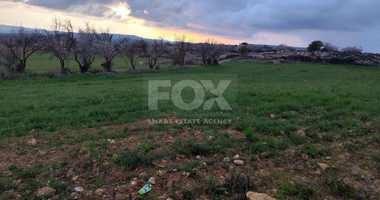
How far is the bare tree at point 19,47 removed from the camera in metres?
25.4

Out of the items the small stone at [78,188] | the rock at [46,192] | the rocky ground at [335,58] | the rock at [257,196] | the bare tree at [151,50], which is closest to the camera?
the rock at [257,196]

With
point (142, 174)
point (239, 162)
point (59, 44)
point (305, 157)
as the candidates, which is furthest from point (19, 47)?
point (305, 157)

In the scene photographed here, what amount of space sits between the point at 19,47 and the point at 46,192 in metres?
31.1

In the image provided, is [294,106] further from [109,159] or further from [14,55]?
[14,55]

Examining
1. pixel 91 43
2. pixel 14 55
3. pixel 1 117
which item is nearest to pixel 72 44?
pixel 91 43

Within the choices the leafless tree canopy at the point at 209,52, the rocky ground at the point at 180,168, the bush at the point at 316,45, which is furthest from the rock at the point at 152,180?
the bush at the point at 316,45

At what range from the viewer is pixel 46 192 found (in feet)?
10.3

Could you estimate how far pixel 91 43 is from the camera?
1170 inches

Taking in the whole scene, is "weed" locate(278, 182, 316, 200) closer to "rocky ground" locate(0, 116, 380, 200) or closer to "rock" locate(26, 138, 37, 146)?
"rocky ground" locate(0, 116, 380, 200)

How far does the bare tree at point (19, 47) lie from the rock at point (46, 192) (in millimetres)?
26948

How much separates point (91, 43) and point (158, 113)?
2694cm

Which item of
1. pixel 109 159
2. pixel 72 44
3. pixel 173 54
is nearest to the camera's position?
pixel 109 159

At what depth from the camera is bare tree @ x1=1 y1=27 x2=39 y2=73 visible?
25422mm

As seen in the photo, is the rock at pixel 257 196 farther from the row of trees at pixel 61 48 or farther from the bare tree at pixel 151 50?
the bare tree at pixel 151 50
